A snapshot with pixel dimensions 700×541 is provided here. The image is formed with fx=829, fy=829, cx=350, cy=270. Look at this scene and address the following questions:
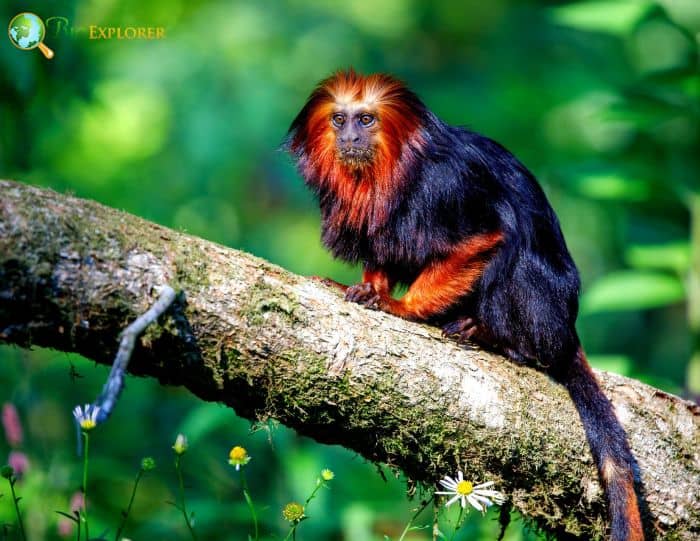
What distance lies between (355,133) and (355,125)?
8 cm

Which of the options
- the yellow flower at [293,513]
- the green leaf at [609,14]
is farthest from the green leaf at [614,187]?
the yellow flower at [293,513]

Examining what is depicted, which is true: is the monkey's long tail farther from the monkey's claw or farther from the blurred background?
the blurred background

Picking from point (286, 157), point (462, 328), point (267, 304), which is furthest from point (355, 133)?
Answer: point (286, 157)

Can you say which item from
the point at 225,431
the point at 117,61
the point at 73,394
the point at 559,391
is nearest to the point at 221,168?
the point at 117,61

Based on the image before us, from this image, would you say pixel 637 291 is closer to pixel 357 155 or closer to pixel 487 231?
pixel 487 231

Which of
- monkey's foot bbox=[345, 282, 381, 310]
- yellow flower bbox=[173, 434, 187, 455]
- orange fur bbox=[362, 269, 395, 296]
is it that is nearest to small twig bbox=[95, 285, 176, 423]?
yellow flower bbox=[173, 434, 187, 455]

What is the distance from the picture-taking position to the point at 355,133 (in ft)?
14.6

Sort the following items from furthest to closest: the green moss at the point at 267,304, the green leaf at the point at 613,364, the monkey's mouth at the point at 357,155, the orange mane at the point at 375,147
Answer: the green leaf at the point at 613,364, the monkey's mouth at the point at 357,155, the orange mane at the point at 375,147, the green moss at the point at 267,304

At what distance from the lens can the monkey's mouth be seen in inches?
172

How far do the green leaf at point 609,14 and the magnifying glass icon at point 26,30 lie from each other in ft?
11.1

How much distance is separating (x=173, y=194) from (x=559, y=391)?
21.5 ft

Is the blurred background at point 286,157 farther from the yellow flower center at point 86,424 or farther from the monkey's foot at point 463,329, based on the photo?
the monkey's foot at point 463,329

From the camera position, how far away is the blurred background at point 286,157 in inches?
198

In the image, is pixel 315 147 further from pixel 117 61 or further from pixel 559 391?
pixel 117 61
